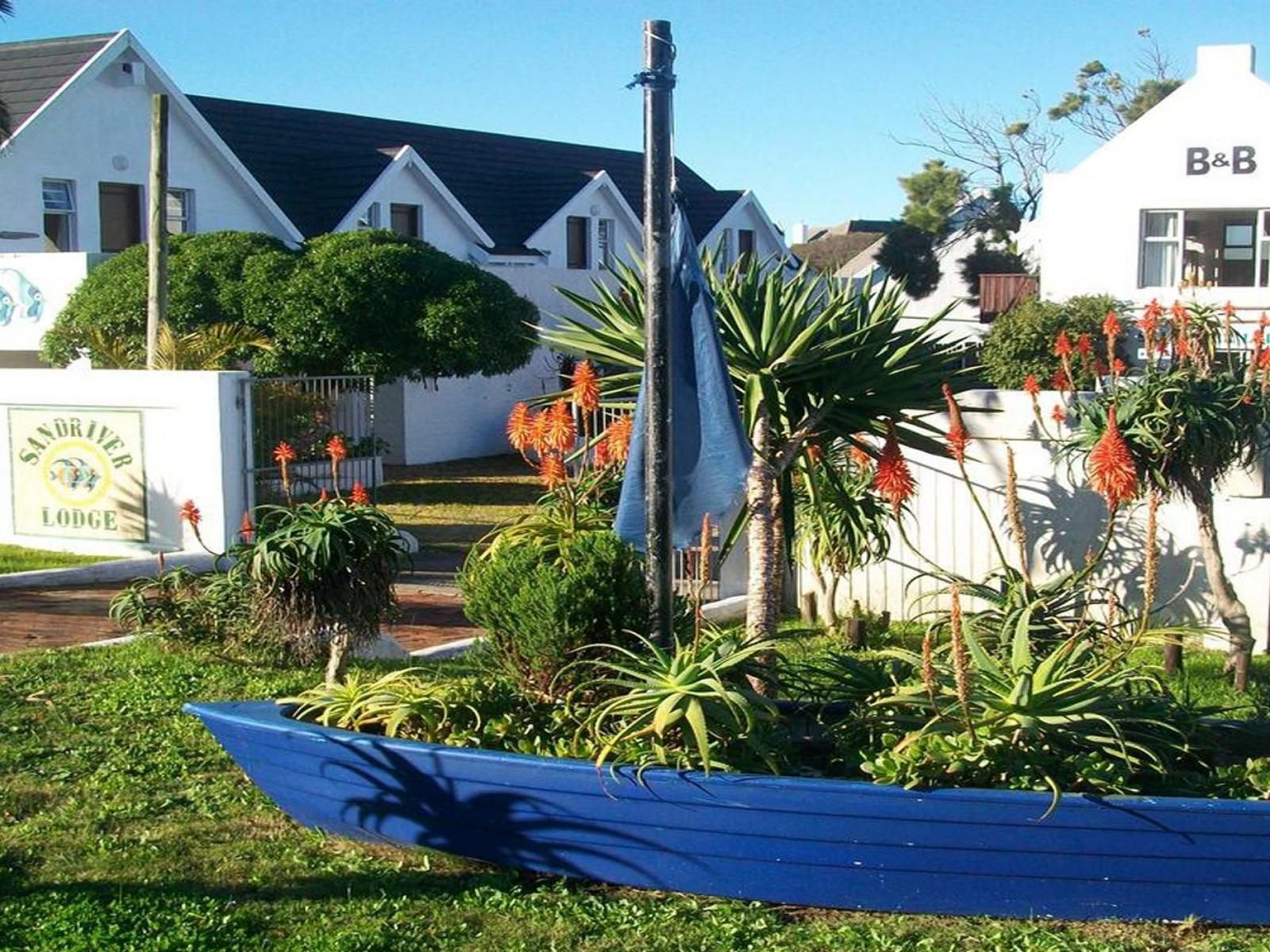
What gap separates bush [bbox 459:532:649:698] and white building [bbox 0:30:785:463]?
48.2ft

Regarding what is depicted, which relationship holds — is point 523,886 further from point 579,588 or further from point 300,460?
point 300,460

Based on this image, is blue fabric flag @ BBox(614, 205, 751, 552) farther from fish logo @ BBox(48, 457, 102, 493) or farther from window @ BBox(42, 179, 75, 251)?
window @ BBox(42, 179, 75, 251)

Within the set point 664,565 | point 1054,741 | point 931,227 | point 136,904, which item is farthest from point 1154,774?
point 931,227

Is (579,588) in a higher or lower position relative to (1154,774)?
higher

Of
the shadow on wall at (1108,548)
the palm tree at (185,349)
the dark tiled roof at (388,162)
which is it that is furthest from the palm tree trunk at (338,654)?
the dark tiled roof at (388,162)

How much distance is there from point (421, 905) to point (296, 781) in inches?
39.2

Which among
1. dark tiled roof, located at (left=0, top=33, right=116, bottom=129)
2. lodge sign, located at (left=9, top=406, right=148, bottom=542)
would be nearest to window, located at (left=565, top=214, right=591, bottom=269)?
dark tiled roof, located at (left=0, top=33, right=116, bottom=129)

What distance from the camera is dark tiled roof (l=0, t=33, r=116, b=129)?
83.6ft

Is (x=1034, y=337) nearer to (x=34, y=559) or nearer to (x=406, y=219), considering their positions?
(x=406, y=219)

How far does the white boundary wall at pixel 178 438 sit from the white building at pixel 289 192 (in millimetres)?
7056

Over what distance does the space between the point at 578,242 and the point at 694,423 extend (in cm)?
2775

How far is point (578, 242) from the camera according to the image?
1363 inches

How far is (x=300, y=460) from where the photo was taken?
1831cm

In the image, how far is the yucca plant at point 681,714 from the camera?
6.26 m
